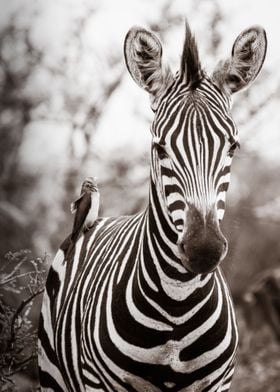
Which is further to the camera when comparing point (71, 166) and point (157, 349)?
point (71, 166)

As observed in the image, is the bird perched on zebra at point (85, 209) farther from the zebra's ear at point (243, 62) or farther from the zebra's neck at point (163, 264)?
the zebra's ear at point (243, 62)

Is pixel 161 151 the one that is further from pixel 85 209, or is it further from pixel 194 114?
pixel 85 209

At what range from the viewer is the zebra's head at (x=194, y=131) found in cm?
256

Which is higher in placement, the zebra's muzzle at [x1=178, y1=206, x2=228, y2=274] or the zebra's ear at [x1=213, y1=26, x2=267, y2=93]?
the zebra's ear at [x1=213, y1=26, x2=267, y2=93]

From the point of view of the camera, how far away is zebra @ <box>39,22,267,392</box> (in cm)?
271

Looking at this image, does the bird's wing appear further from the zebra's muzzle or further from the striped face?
the zebra's muzzle

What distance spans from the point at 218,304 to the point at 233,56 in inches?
50.9

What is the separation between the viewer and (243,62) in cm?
312

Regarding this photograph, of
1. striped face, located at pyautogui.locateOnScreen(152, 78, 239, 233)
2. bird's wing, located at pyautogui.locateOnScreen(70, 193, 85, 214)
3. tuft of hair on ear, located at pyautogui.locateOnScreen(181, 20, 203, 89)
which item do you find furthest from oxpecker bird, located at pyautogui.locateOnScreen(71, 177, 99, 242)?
tuft of hair on ear, located at pyautogui.locateOnScreen(181, 20, 203, 89)

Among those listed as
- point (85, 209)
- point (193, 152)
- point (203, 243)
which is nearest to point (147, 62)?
point (193, 152)

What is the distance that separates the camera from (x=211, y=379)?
10.1 ft

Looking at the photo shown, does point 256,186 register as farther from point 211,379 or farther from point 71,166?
point 211,379

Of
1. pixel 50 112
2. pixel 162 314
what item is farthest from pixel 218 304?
pixel 50 112

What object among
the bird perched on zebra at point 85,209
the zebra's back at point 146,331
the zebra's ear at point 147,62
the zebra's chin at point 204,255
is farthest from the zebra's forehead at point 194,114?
the bird perched on zebra at point 85,209
